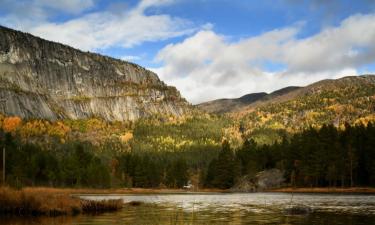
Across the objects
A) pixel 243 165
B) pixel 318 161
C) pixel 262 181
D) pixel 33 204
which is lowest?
pixel 33 204

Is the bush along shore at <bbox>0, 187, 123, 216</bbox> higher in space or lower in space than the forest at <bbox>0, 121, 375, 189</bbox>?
lower

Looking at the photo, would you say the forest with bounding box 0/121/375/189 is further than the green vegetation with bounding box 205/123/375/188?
Yes

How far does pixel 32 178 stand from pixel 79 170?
573 inches

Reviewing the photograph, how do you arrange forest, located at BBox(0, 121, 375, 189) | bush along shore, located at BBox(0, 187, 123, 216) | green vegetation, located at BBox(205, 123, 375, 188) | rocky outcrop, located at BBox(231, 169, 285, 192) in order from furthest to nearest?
rocky outcrop, located at BBox(231, 169, 285, 192) → forest, located at BBox(0, 121, 375, 189) → green vegetation, located at BBox(205, 123, 375, 188) → bush along shore, located at BBox(0, 187, 123, 216)

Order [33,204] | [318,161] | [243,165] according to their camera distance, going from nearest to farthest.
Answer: [33,204], [318,161], [243,165]

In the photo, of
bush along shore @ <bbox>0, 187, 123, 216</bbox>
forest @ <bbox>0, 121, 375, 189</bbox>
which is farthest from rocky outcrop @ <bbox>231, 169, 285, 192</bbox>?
bush along shore @ <bbox>0, 187, 123, 216</bbox>

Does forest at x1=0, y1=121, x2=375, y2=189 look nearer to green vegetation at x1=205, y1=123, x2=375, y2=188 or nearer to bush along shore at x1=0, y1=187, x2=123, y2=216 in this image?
green vegetation at x1=205, y1=123, x2=375, y2=188

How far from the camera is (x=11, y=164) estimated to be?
403 feet

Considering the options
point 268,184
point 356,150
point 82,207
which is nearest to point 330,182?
point 356,150

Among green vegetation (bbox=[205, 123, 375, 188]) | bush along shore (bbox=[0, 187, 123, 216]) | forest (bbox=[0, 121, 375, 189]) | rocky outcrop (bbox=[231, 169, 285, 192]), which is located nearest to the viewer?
bush along shore (bbox=[0, 187, 123, 216])

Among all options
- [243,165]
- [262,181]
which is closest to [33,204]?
[262,181]

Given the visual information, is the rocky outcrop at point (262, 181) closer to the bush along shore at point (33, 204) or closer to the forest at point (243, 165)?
the forest at point (243, 165)

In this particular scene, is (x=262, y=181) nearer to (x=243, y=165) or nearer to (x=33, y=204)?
(x=243, y=165)

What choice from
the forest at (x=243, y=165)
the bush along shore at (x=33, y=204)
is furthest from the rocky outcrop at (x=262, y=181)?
the bush along shore at (x=33, y=204)
